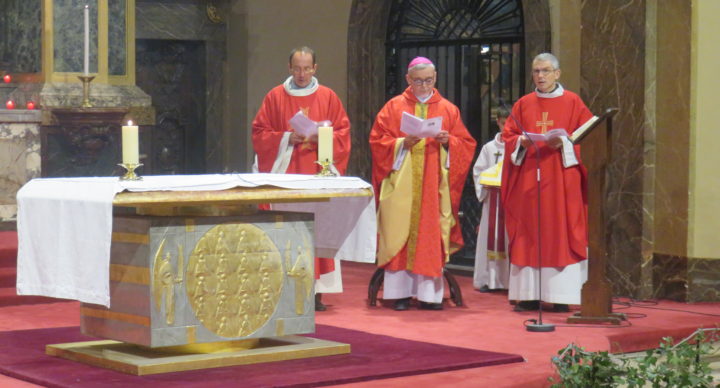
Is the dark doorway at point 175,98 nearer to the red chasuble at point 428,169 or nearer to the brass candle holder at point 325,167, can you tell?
the red chasuble at point 428,169

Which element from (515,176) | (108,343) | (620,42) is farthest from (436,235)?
(108,343)

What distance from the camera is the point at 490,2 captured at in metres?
10.7

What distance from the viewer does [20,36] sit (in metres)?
10.6

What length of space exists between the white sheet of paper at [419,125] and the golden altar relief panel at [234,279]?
2088 millimetres

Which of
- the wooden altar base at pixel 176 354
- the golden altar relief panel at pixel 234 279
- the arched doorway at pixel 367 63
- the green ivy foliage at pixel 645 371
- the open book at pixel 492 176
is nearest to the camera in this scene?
the green ivy foliage at pixel 645 371

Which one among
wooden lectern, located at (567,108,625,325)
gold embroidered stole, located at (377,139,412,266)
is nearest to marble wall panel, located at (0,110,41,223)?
gold embroidered stole, located at (377,139,412,266)

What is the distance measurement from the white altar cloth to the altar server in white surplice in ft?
10.2

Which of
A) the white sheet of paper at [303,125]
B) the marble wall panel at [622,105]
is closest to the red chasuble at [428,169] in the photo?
the white sheet of paper at [303,125]

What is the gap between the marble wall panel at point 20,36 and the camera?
34.2 ft

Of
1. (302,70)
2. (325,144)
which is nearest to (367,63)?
(302,70)

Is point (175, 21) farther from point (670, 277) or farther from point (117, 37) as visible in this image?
point (670, 277)

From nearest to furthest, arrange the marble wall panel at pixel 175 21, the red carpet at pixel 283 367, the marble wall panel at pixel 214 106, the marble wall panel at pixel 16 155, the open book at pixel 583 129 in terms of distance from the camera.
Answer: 1. the red carpet at pixel 283 367
2. the open book at pixel 583 129
3. the marble wall panel at pixel 16 155
4. the marble wall panel at pixel 175 21
5. the marble wall panel at pixel 214 106

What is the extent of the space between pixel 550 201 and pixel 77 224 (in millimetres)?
3539

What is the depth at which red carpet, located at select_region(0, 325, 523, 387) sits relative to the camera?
18.3 feet
